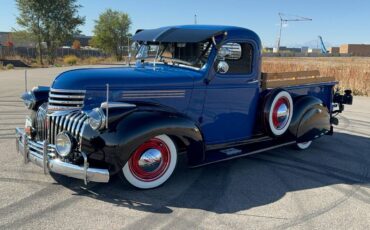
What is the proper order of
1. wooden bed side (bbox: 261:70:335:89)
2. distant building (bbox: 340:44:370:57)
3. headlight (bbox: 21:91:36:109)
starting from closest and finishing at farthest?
headlight (bbox: 21:91:36:109), wooden bed side (bbox: 261:70:335:89), distant building (bbox: 340:44:370:57)

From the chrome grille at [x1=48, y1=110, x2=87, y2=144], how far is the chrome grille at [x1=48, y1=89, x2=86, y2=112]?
4.1 inches

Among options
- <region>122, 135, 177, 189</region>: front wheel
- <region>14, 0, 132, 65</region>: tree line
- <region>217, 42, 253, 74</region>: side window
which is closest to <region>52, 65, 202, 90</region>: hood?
<region>217, 42, 253, 74</region>: side window

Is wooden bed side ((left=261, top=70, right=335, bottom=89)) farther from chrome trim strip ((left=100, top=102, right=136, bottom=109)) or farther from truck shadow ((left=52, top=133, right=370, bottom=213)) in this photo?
chrome trim strip ((left=100, top=102, right=136, bottom=109))

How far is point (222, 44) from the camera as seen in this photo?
4980 millimetres

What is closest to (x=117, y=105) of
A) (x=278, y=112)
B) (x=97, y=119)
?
(x=97, y=119)

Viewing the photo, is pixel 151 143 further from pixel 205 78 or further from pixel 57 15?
pixel 57 15

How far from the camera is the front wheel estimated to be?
425cm

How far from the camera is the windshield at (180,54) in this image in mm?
4996

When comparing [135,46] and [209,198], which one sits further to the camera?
[135,46]

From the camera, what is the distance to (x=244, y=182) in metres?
4.85

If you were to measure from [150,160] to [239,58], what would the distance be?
80.8 inches

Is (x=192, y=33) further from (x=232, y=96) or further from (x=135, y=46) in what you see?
(x=135, y=46)

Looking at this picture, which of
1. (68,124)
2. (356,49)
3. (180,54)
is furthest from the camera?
(356,49)

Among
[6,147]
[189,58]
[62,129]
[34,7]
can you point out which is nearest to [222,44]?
[189,58]
